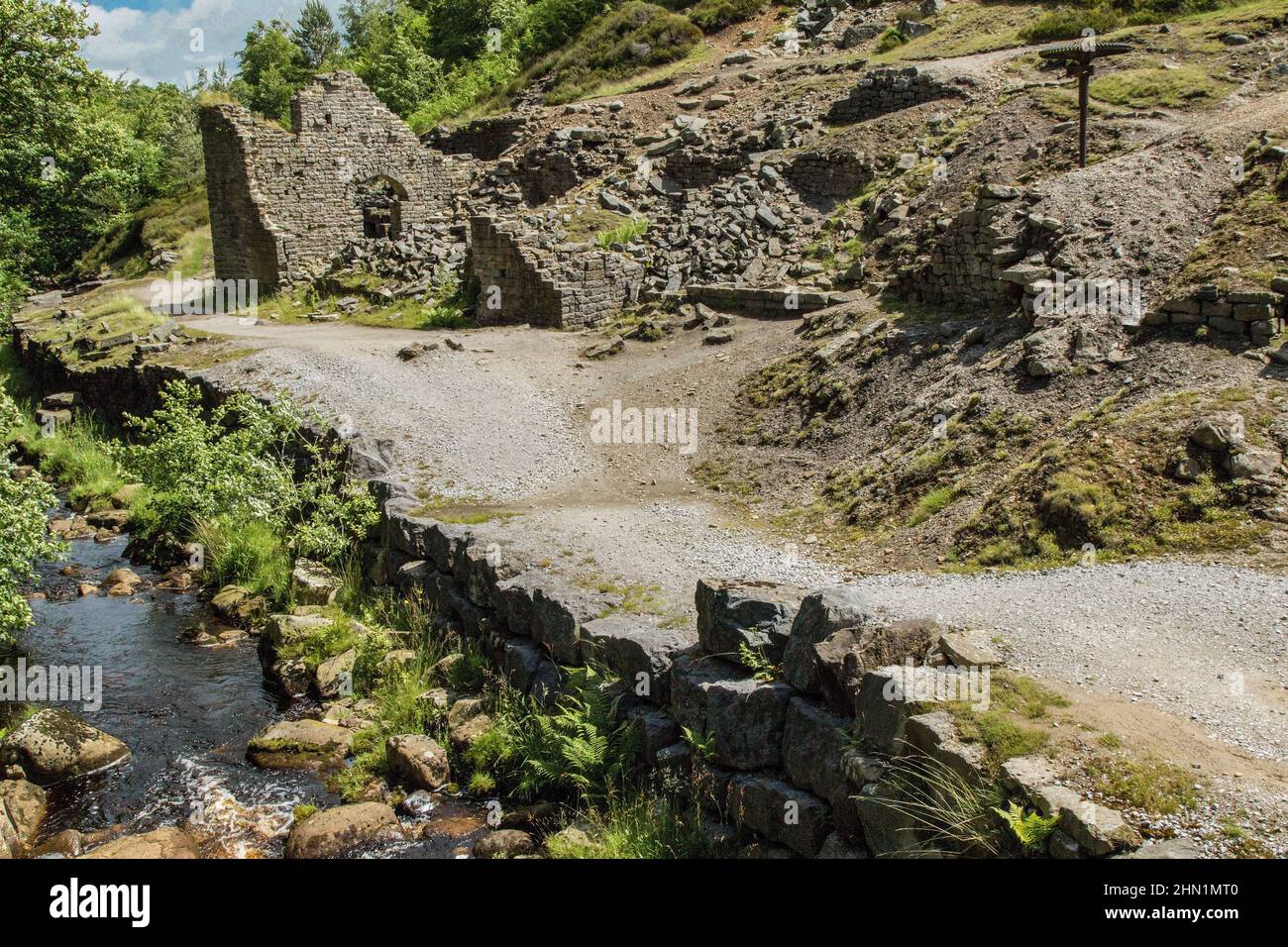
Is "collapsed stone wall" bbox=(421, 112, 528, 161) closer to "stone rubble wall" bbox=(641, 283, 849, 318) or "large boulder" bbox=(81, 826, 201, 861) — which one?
"stone rubble wall" bbox=(641, 283, 849, 318)

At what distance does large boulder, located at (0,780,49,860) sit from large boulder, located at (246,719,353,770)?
1.90 m

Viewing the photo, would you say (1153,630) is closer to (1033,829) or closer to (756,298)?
(1033,829)

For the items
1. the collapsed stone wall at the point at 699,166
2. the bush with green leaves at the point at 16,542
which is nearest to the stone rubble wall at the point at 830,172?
the collapsed stone wall at the point at 699,166

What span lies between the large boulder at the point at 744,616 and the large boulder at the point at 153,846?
4.76 meters

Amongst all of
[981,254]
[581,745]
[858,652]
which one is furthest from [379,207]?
[858,652]

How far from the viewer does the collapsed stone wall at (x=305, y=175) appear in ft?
96.1

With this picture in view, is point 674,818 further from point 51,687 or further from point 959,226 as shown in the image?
point 959,226

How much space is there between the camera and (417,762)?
10.4 metres

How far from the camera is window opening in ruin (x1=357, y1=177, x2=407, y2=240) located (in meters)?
30.7

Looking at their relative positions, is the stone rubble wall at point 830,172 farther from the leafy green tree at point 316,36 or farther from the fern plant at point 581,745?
the leafy green tree at point 316,36

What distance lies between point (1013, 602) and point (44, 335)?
2763 cm

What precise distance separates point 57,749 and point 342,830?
3.46 meters

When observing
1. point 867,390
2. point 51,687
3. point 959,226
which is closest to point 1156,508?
point 867,390

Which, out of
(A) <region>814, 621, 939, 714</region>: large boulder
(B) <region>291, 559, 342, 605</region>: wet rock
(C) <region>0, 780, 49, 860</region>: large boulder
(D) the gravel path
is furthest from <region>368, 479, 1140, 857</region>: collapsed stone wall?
(C) <region>0, 780, 49, 860</region>: large boulder
